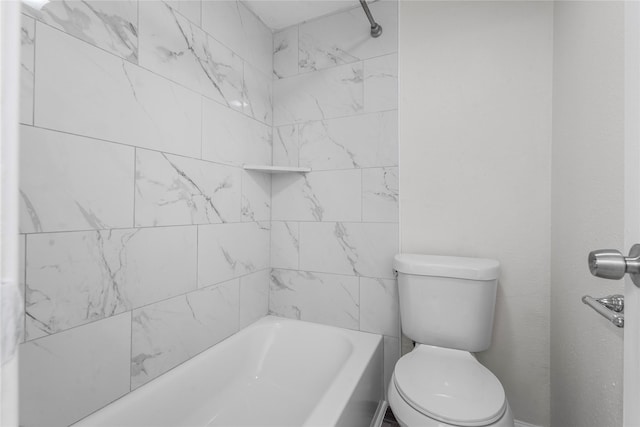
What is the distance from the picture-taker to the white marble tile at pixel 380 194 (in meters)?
1.68

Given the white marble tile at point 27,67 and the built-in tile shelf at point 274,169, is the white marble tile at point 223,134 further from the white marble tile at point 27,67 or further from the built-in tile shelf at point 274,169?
the white marble tile at point 27,67

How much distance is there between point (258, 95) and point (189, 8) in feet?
1.86

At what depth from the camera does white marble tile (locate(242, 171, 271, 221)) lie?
68.6 inches

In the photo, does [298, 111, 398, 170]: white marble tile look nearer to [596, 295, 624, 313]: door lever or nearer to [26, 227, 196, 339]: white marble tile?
[26, 227, 196, 339]: white marble tile

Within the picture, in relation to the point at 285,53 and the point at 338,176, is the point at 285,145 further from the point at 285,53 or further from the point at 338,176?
the point at 285,53

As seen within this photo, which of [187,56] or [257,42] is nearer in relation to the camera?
[187,56]

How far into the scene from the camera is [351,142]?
1764mm

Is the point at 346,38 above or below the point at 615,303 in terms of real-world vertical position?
above

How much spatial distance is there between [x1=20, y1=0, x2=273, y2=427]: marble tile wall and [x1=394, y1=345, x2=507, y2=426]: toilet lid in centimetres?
97

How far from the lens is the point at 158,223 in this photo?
124cm

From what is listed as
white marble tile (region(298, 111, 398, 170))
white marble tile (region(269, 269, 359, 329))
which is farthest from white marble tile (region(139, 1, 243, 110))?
white marble tile (region(269, 269, 359, 329))

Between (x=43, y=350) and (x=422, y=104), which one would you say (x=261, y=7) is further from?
(x=43, y=350)

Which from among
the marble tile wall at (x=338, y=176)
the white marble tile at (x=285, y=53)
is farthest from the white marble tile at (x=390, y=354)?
the white marble tile at (x=285, y=53)

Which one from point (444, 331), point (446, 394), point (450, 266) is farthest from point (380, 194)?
point (446, 394)
